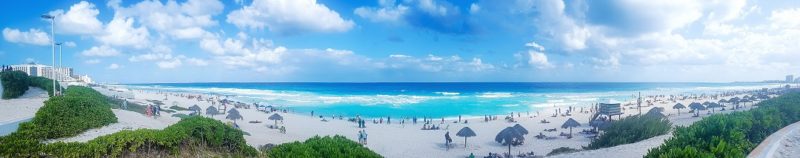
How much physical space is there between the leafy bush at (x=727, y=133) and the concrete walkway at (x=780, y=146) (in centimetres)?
31

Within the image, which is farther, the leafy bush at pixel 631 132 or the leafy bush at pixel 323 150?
the leafy bush at pixel 631 132

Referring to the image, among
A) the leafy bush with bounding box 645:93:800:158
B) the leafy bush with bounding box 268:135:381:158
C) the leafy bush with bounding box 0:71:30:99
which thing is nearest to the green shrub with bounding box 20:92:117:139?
the leafy bush with bounding box 268:135:381:158

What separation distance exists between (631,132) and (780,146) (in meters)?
7.98

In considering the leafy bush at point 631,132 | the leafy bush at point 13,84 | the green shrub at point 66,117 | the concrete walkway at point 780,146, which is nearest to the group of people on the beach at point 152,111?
the leafy bush at point 13,84

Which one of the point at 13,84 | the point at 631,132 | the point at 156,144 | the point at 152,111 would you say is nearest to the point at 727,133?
the point at 631,132

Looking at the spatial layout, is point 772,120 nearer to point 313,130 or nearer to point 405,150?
point 405,150

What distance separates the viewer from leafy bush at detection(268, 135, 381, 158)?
633 cm

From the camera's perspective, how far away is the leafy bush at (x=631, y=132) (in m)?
18.6

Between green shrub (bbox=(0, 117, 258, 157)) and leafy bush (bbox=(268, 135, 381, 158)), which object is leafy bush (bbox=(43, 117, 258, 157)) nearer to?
green shrub (bbox=(0, 117, 258, 157))

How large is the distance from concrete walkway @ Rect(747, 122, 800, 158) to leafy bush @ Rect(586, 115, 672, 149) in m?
5.41

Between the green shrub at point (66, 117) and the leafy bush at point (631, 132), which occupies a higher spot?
the green shrub at point (66, 117)

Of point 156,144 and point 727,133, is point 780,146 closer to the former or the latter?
point 727,133

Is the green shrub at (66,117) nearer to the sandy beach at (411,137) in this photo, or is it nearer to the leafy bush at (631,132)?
the sandy beach at (411,137)

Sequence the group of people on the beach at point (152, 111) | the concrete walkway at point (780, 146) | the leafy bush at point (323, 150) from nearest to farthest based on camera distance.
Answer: the leafy bush at point (323, 150) < the concrete walkway at point (780, 146) < the group of people on the beach at point (152, 111)
